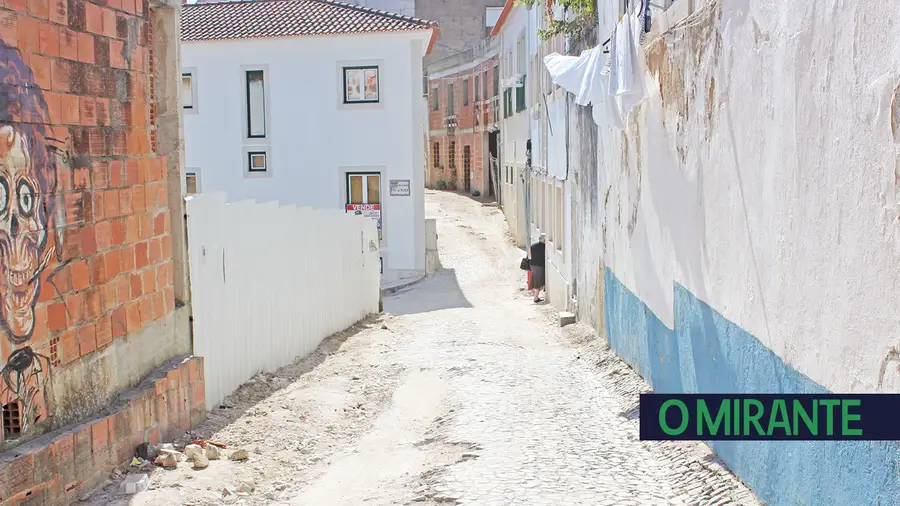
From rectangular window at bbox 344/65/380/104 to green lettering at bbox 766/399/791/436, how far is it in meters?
21.1

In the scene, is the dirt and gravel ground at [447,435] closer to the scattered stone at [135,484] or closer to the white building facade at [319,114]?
the scattered stone at [135,484]

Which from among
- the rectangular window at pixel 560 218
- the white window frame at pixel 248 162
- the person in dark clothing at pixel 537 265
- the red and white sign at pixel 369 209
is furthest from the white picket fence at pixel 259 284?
the white window frame at pixel 248 162

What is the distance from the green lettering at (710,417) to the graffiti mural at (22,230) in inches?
159

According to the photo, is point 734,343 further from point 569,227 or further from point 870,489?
point 569,227

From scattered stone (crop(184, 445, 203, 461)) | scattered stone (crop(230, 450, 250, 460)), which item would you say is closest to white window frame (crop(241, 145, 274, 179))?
scattered stone (crop(184, 445, 203, 461))

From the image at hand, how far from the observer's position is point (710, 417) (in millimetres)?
3057

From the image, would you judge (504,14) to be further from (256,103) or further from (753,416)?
(753,416)

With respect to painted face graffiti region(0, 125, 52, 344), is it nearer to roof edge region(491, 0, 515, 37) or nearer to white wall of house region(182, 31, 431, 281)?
white wall of house region(182, 31, 431, 281)

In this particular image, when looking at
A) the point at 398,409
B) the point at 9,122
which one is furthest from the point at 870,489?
the point at 398,409

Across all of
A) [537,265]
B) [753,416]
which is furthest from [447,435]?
[537,265]

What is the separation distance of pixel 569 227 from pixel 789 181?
1023 cm

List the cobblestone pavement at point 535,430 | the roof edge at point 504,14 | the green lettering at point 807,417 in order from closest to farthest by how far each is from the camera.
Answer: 1. the green lettering at point 807,417
2. the cobblestone pavement at point 535,430
3. the roof edge at point 504,14

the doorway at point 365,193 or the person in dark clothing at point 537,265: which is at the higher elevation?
the doorway at point 365,193

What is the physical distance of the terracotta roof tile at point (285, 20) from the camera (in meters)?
23.5
